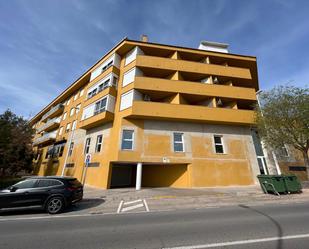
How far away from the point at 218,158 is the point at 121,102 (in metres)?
11.2

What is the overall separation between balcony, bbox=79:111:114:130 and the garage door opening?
5118mm

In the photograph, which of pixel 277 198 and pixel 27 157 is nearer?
pixel 277 198

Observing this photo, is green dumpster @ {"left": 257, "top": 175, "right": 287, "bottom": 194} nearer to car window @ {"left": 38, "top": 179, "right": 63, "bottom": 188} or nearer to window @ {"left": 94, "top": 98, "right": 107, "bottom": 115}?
car window @ {"left": 38, "top": 179, "right": 63, "bottom": 188}

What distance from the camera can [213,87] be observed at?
18.3 meters

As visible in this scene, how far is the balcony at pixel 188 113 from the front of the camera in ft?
53.0

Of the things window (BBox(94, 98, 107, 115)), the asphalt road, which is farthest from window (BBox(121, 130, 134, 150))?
the asphalt road

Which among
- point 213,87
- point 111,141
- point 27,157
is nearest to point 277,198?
point 213,87

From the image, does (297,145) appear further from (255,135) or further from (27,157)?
(27,157)

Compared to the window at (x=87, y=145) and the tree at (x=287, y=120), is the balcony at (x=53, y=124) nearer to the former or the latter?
the window at (x=87, y=145)

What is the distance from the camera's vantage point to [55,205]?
8.15 m

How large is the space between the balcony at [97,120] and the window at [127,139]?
247 cm

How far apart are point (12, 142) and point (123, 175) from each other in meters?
13.3

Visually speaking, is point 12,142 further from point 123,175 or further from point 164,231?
point 164,231

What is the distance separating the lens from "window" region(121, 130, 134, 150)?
51.9 ft
